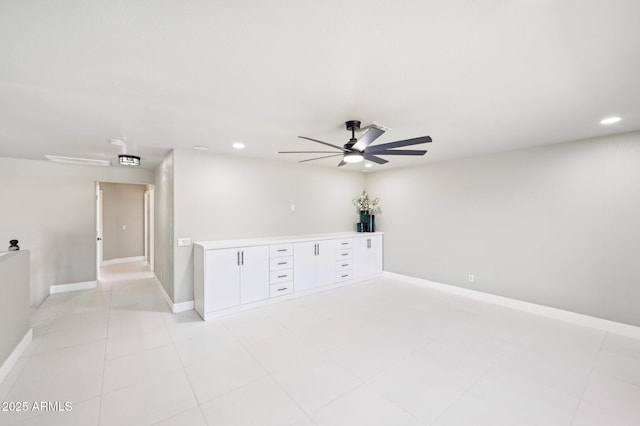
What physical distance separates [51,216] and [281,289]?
433cm

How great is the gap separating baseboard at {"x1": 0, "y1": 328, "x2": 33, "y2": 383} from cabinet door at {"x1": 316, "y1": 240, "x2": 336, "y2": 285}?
A: 3.55 meters

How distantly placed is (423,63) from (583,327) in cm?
391

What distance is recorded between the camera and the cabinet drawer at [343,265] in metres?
4.99

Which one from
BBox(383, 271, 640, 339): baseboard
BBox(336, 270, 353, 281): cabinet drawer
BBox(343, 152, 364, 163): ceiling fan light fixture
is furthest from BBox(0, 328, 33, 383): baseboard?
BBox(383, 271, 640, 339): baseboard

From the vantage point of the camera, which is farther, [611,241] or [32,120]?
[611,241]

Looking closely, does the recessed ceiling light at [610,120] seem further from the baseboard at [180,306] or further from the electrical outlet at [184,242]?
the baseboard at [180,306]

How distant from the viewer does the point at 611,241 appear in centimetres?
Result: 323

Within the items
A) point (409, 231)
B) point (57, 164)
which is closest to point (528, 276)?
point (409, 231)

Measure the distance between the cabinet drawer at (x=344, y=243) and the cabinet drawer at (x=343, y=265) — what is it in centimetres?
27

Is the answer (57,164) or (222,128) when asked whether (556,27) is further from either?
(57,164)

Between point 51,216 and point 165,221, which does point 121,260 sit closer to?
point 51,216

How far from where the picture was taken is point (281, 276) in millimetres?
4234

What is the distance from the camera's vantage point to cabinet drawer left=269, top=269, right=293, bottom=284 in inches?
163

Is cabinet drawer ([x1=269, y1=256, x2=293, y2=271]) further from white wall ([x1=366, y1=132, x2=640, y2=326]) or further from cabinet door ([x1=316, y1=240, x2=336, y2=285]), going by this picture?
white wall ([x1=366, y1=132, x2=640, y2=326])
